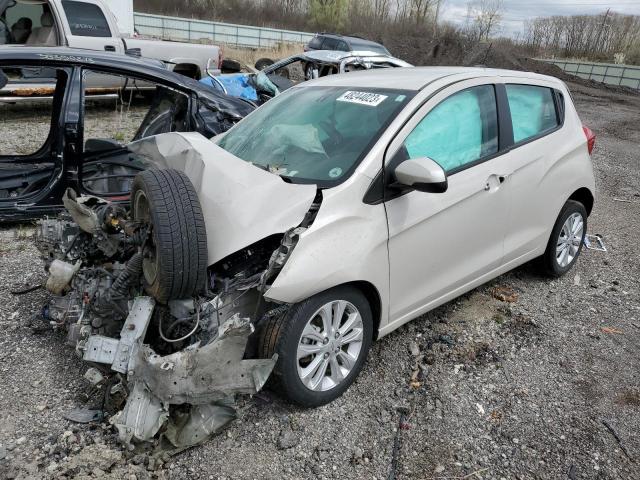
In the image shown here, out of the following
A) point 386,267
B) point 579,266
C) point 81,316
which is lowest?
point 579,266

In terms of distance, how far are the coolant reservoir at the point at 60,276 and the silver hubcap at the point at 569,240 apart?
358cm

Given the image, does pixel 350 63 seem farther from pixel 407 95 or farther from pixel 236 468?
pixel 236 468

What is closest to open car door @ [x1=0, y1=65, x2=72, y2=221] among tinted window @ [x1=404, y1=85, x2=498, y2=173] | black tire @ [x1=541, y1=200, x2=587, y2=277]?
tinted window @ [x1=404, y1=85, x2=498, y2=173]

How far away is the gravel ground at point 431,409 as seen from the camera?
101 inches

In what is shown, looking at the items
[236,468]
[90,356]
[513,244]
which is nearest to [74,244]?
[90,356]

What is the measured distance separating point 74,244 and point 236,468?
1714 millimetres

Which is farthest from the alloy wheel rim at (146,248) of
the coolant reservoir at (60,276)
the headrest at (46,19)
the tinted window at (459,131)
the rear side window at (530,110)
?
the headrest at (46,19)

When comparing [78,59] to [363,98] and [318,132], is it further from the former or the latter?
[363,98]

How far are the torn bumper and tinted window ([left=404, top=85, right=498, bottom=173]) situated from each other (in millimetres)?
1479

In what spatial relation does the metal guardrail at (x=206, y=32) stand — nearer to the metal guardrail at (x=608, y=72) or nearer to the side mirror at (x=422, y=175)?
the metal guardrail at (x=608, y=72)

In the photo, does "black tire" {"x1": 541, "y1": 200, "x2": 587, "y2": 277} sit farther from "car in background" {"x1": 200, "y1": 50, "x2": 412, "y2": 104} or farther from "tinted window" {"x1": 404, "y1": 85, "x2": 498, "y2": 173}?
"car in background" {"x1": 200, "y1": 50, "x2": 412, "y2": 104}

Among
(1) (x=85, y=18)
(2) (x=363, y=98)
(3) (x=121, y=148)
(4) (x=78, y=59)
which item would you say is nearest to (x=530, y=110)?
(2) (x=363, y=98)

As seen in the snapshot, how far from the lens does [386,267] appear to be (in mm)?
2957

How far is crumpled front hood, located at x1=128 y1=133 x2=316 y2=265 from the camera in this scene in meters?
2.67
